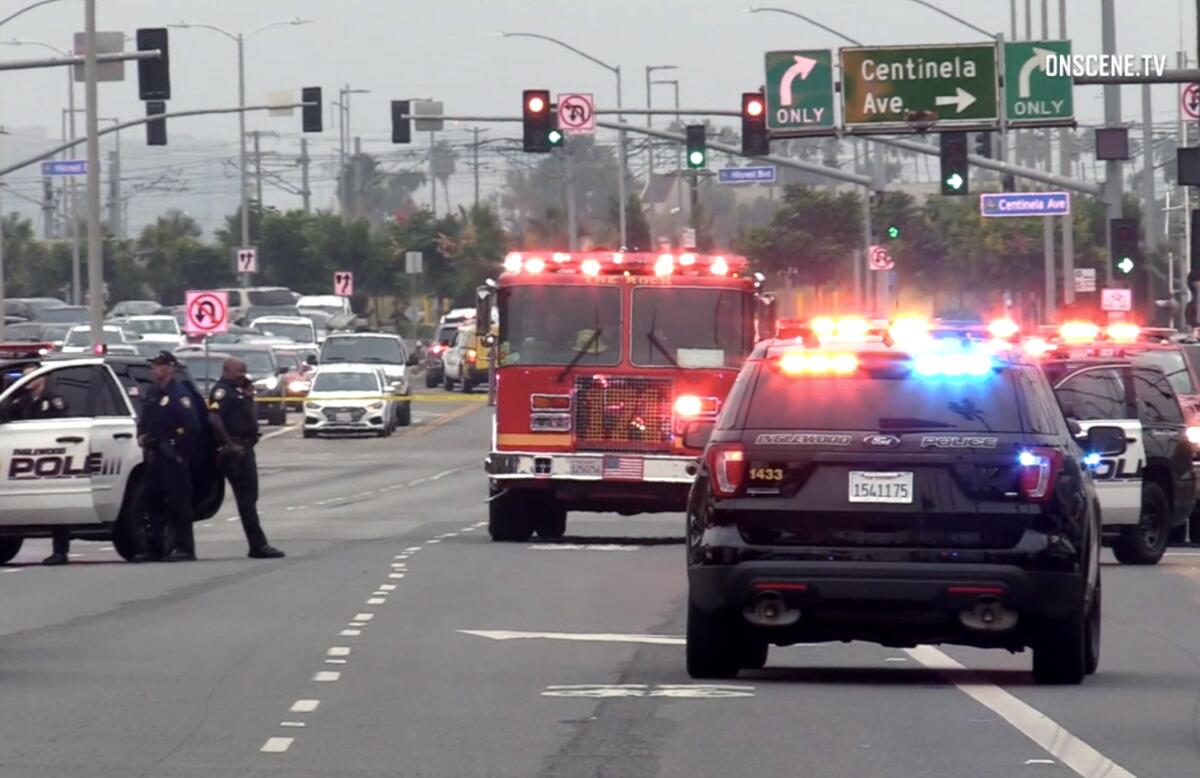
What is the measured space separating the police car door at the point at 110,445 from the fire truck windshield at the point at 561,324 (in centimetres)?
375

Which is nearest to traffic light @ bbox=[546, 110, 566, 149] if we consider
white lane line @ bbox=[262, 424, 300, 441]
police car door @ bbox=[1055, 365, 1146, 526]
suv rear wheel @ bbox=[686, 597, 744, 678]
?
white lane line @ bbox=[262, 424, 300, 441]

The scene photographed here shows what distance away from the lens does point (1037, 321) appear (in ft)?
255

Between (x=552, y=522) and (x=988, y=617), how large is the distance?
546 inches

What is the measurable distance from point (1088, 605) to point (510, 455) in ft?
40.6

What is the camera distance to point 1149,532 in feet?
75.2

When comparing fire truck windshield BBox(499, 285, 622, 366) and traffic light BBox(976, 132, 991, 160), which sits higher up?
traffic light BBox(976, 132, 991, 160)

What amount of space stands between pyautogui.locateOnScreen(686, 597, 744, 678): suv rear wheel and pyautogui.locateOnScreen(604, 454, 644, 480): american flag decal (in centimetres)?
1139

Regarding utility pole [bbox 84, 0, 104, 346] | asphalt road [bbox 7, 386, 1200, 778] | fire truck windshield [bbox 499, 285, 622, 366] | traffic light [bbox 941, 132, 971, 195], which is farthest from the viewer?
traffic light [bbox 941, 132, 971, 195]

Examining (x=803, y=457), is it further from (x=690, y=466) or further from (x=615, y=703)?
(x=690, y=466)

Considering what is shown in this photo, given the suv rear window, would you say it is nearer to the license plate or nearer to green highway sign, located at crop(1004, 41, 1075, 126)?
the license plate

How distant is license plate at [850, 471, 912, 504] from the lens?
1217 cm

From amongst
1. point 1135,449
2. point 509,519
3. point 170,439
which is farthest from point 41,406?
point 1135,449

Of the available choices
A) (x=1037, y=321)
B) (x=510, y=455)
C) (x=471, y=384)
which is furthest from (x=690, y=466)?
(x=1037, y=321)

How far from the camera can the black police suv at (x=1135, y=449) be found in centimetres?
2225
